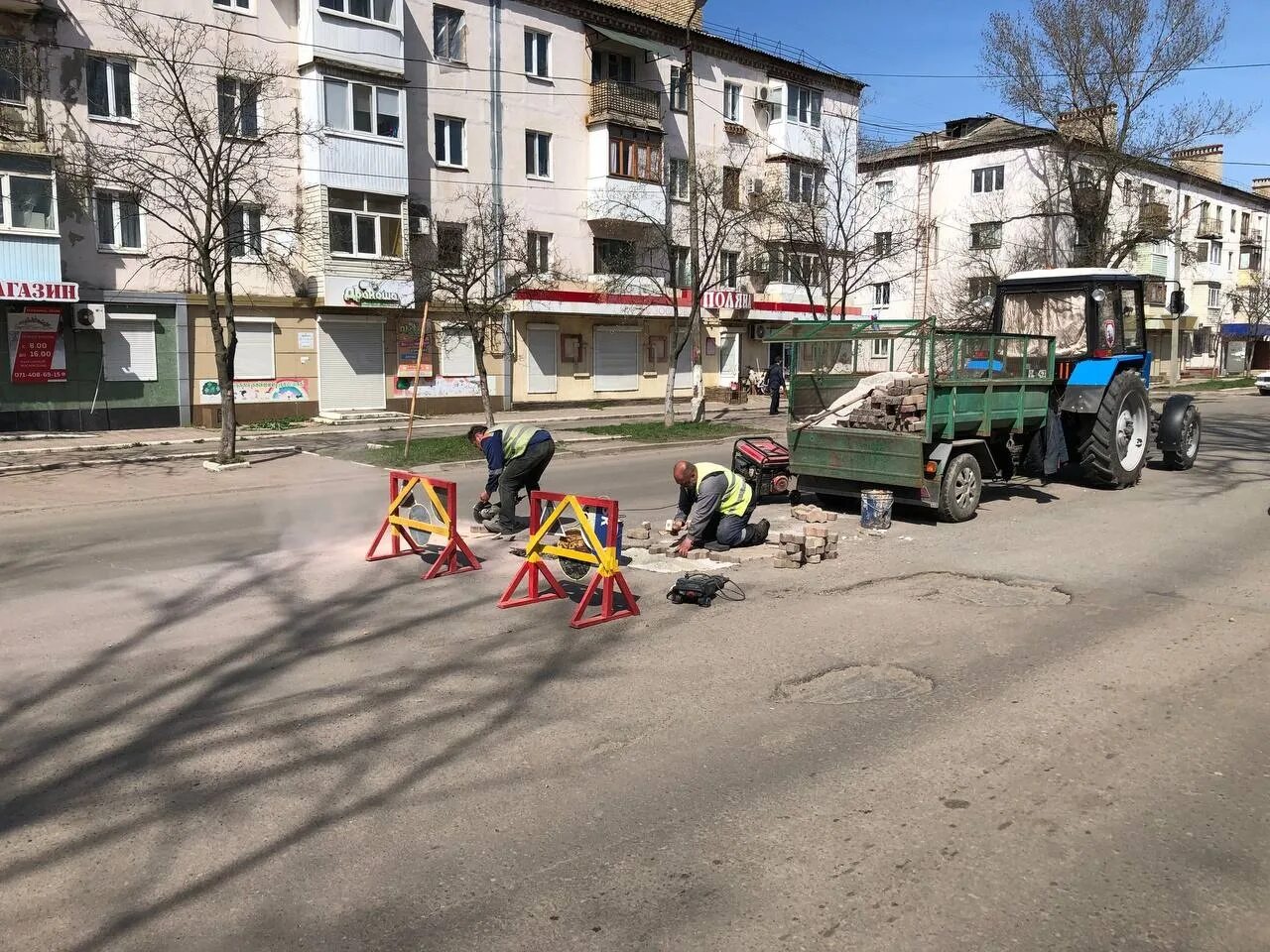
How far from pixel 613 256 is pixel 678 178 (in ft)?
14.9

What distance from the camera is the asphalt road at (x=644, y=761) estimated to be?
11.5 ft

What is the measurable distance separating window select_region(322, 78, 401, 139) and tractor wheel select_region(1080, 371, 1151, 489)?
19810 mm

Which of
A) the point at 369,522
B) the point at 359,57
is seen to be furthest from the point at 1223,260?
the point at 369,522

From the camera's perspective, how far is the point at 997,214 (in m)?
45.0

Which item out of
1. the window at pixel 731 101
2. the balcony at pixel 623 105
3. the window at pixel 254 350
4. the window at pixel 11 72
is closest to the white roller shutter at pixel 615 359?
the balcony at pixel 623 105

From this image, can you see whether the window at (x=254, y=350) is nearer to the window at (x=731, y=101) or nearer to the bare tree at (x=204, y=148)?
the bare tree at (x=204, y=148)

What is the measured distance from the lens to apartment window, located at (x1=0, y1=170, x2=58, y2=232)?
20312mm

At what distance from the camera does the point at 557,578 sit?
8.43 meters

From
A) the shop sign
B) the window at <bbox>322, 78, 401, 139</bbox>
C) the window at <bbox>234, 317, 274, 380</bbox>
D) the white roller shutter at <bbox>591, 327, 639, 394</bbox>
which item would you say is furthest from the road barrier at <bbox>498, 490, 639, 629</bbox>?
the white roller shutter at <bbox>591, 327, 639, 394</bbox>

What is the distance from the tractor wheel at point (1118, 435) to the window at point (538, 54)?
73.5 feet

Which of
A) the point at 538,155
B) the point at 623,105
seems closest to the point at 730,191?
the point at 538,155

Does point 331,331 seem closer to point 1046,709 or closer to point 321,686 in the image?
point 321,686

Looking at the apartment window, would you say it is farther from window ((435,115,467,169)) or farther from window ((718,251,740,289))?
window ((718,251,740,289))

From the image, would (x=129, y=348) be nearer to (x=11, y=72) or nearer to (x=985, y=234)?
(x=11, y=72)
